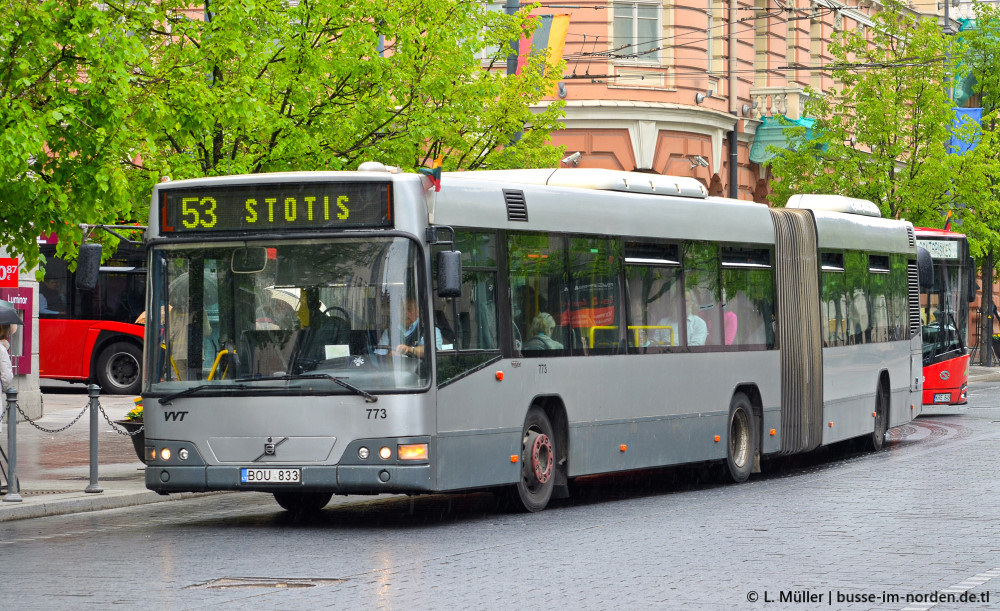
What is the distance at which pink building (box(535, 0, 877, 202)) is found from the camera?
36156 millimetres

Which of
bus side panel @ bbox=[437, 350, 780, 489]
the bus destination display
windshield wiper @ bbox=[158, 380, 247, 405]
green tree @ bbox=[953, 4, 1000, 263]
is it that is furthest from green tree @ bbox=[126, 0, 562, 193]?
green tree @ bbox=[953, 4, 1000, 263]

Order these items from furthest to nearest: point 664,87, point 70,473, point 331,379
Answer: point 664,87 < point 70,473 < point 331,379

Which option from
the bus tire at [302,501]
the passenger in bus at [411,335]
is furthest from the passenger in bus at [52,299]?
the passenger in bus at [411,335]

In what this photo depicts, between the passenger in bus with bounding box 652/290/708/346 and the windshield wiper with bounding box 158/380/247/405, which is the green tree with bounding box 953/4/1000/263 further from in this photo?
the windshield wiper with bounding box 158/380/247/405

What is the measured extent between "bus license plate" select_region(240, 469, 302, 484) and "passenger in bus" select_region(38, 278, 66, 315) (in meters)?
21.0

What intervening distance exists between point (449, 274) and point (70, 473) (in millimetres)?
7558

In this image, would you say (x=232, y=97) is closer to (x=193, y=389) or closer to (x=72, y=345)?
(x=193, y=389)

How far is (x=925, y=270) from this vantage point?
24.6 m

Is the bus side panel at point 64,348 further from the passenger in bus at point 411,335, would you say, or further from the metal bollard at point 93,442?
the passenger in bus at point 411,335

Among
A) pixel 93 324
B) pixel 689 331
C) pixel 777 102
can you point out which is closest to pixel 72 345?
pixel 93 324

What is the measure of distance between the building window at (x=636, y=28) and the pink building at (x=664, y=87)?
0.02 m

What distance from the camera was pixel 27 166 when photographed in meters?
14.7

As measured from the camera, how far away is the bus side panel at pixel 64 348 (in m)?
33.2

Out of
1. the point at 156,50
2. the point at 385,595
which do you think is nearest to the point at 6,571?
the point at 385,595
